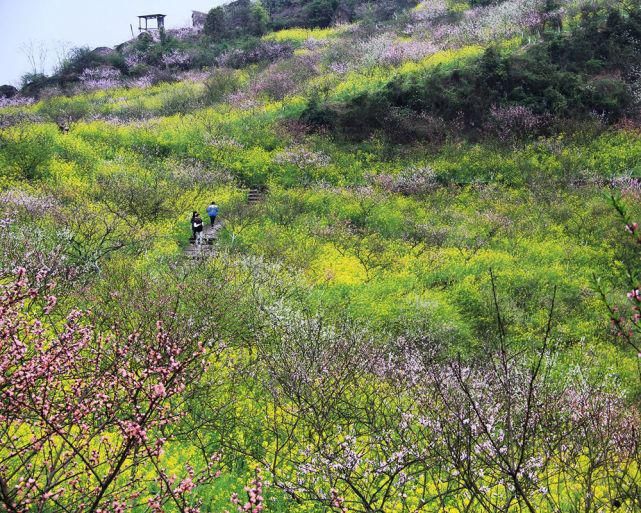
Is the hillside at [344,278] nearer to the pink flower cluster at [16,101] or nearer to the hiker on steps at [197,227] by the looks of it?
the hiker on steps at [197,227]

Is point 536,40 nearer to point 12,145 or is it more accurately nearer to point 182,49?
point 12,145

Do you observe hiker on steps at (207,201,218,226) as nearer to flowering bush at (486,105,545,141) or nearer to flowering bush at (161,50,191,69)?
flowering bush at (486,105,545,141)

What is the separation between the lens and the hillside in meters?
5.50

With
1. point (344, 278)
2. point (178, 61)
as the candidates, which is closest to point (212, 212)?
point (344, 278)

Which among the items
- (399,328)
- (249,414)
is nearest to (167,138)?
(399,328)

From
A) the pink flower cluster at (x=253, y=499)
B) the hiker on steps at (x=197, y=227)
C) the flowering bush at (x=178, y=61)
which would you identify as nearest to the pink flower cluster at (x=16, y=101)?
the flowering bush at (x=178, y=61)

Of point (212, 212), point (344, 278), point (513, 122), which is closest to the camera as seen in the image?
point (344, 278)

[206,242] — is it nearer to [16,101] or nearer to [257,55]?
[257,55]

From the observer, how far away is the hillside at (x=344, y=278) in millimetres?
5500

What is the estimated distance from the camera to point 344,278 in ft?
58.1

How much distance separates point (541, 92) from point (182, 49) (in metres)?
40.6

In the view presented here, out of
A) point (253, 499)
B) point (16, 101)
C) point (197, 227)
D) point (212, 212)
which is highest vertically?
point (16, 101)

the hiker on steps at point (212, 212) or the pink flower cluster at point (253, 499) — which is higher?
the pink flower cluster at point (253, 499)

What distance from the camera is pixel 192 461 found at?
8.23 metres
